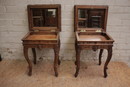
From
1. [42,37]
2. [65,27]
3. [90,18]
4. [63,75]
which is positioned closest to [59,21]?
[65,27]

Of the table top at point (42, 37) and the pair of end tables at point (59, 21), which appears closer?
the table top at point (42, 37)

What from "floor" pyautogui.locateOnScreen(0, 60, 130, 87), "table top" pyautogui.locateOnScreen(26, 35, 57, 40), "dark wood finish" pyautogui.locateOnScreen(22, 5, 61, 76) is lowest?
"floor" pyautogui.locateOnScreen(0, 60, 130, 87)

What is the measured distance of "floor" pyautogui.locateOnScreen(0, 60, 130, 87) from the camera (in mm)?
1938

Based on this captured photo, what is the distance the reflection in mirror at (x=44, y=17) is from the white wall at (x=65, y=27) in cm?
14

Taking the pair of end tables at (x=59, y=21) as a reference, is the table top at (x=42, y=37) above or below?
below

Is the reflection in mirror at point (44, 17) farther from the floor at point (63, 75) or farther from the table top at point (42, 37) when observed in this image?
the floor at point (63, 75)

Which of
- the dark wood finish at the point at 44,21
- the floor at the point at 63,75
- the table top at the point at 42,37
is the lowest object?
the floor at the point at 63,75

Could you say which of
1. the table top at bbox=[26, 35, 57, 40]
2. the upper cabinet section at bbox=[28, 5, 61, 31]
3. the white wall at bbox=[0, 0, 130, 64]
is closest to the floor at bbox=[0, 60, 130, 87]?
the white wall at bbox=[0, 0, 130, 64]

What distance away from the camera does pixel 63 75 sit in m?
2.14

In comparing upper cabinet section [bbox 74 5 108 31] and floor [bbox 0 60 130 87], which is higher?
upper cabinet section [bbox 74 5 108 31]

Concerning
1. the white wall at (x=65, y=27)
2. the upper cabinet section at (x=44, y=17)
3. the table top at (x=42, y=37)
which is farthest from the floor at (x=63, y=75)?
the upper cabinet section at (x=44, y=17)

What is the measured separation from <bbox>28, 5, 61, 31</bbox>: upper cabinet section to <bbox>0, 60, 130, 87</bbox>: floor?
0.67m

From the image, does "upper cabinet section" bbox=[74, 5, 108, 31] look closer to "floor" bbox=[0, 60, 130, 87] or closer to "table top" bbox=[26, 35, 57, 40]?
"table top" bbox=[26, 35, 57, 40]

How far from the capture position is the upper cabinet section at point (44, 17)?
2.21 meters
